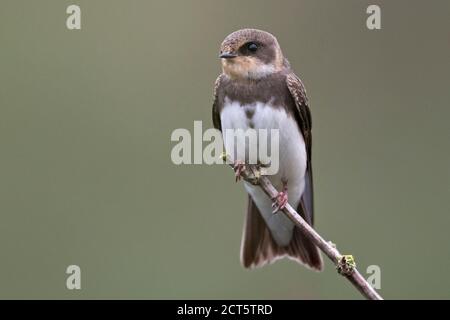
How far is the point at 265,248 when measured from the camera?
21.0ft

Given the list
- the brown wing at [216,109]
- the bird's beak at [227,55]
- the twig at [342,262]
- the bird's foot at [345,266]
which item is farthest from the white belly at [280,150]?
the bird's foot at [345,266]

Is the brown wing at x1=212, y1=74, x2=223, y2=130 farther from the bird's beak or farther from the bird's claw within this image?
the bird's claw

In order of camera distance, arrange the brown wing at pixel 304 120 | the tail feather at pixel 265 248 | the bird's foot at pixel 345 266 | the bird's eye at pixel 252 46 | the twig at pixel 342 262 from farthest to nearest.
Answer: the tail feather at pixel 265 248 → the brown wing at pixel 304 120 → the bird's eye at pixel 252 46 → the bird's foot at pixel 345 266 → the twig at pixel 342 262

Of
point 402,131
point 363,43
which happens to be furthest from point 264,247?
point 363,43

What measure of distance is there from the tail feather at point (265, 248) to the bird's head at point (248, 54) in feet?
3.76

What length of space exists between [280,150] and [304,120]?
0.30m

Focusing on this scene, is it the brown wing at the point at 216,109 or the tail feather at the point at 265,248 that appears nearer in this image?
the brown wing at the point at 216,109

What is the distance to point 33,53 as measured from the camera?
8.83 metres

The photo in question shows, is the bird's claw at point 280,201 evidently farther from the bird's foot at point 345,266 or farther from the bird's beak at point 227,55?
the bird's beak at point 227,55

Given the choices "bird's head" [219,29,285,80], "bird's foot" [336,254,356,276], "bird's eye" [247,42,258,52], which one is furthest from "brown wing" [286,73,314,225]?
"bird's foot" [336,254,356,276]

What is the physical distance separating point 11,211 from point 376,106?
3196 mm

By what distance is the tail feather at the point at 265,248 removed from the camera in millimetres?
6258

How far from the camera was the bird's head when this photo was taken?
5.63 m

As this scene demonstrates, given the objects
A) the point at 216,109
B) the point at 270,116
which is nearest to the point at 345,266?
the point at 270,116
